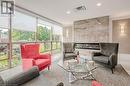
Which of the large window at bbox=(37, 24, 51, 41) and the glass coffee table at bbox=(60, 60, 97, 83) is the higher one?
the large window at bbox=(37, 24, 51, 41)

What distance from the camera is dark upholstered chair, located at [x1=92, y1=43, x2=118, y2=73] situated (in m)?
3.54

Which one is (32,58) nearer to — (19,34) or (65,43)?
(19,34)

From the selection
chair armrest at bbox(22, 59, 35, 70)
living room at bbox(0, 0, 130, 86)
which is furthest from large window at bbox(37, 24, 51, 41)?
chair armrest at bbox(22, 59, 35, 70)

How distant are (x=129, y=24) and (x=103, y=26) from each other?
4.22 feet

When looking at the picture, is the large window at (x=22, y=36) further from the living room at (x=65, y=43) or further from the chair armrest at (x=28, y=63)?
the chair armrest at (x=28, y=63)

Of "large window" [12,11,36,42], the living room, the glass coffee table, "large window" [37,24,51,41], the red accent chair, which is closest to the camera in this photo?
the glass coffee table

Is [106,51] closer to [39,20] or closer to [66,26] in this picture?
[39,20]

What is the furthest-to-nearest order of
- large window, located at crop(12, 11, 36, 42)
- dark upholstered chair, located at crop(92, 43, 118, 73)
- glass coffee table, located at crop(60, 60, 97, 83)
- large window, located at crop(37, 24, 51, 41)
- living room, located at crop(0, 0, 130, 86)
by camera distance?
large window, located at crop(37, 24, 51, 41) < large window, located at crop(12, 11, 36, 42) < dark upholstered chair, located at crop(92, 43, 118, 73) < living room, located at crop(0, 0, 130, 86) < glass coffee table, located at crop(60, 60, 97, 83)

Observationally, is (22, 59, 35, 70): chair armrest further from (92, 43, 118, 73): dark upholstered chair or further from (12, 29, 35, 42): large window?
(92, 43, 118, 73): dark upholstered chair

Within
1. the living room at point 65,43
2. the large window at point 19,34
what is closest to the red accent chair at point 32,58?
the living room at point 65,43

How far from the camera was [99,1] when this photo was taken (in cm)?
362

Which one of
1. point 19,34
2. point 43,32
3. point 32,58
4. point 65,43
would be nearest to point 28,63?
point 32,58

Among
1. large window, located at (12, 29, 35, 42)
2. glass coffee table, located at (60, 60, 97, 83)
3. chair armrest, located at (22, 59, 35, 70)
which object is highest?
large window, located at (12, 29, 35, 42)

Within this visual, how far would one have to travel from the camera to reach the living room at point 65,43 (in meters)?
2.94
